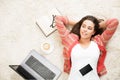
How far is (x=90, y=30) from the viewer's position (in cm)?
212

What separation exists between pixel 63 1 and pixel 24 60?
2.16ft

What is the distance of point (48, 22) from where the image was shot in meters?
2.40

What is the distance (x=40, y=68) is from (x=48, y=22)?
17.0 inches

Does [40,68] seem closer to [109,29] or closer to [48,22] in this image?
[48,22]

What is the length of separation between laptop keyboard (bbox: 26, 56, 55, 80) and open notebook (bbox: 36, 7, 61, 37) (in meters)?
0.28

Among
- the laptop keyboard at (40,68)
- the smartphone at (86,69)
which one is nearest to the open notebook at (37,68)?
the laptop keyboard at (40,68)

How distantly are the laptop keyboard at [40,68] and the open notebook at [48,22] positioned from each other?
276 mm

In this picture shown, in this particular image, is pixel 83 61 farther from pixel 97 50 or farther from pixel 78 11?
pixel 78 11

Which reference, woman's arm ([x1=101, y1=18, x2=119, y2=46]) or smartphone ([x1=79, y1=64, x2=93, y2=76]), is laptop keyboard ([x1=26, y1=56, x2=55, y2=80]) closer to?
smartphone ([x1=79, y1=64, x2=93, y2=76])

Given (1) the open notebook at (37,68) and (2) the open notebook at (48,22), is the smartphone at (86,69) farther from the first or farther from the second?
(2) the open notebook at (48,22)

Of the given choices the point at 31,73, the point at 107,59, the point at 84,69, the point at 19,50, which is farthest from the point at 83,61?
the point at 19,50

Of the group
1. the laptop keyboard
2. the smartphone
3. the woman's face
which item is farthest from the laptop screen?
the woman's face

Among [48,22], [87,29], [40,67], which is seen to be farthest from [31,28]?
[87,29]

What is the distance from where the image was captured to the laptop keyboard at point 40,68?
7.29 ft
